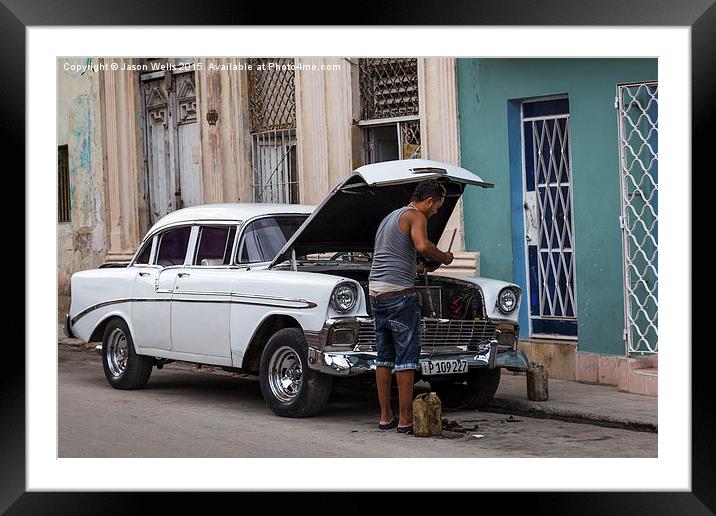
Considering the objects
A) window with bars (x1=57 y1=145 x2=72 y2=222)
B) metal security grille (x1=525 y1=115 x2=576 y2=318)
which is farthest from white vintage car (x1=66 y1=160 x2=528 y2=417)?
window with bars (x1=57 y1=145 x2=72 y2=222)

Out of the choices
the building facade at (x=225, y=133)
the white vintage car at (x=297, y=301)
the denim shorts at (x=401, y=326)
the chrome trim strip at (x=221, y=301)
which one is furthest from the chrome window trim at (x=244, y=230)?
the building facade at (x=225, y=133)

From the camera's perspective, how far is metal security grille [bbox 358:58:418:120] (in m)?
13.3

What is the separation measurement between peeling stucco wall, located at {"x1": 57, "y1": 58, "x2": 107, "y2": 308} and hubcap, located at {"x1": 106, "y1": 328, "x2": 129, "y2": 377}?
583 centimetres

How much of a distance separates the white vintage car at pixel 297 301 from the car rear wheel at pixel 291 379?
0.03 feet

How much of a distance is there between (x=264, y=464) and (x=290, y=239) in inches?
89.7

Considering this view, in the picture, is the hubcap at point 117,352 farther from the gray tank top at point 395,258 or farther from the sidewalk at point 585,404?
the gray tank top at point 395,258

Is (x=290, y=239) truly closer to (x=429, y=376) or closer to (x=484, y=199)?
(x=429, y=376)

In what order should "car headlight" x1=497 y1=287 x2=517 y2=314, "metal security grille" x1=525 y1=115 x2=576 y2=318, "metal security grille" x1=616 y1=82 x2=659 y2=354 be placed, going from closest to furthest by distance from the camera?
"car headlight" x1=497 y1=287 x2=517 y2=314 → "metal security grille" x1=616 y1=82 x2=659 y2=354 → "metal security grille" x1=525 y1=115 x2=576 y2=318

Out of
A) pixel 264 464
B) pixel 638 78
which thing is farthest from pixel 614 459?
pixel 638 78

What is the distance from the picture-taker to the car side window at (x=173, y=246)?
1078 cm

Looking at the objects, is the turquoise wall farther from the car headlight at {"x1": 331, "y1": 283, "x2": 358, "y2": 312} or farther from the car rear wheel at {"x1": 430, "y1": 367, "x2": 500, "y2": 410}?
the car headlight at {"x1": 331, "y1": 283, "x2": 358, "y2": 312}

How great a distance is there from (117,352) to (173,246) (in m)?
1.18
